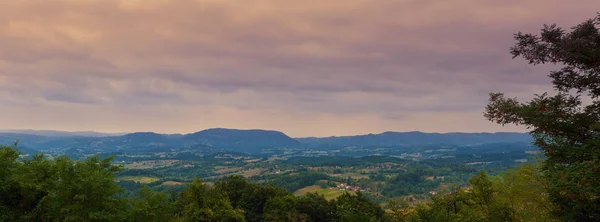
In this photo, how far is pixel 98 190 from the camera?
23.9 metres

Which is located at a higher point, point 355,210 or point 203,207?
point 203,207

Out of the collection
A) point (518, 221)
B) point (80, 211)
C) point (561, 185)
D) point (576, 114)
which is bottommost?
point (518, 221)

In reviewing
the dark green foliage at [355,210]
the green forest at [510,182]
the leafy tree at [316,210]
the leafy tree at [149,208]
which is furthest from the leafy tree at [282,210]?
the leafy tree at [149,208]

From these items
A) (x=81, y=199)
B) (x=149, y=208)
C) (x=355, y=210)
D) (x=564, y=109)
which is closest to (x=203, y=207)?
(x=149, y=208)

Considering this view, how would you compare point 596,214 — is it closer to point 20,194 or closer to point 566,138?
point 566,138

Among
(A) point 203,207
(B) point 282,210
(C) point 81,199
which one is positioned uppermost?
(C) point 81,199

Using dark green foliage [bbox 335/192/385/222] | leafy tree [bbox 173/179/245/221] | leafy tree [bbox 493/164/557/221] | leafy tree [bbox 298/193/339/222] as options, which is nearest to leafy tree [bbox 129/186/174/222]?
leafy tree [bbox 173/179/245/221]

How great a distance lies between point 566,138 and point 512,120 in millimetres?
2487

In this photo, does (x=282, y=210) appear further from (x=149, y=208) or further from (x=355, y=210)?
(x=149, y=208)

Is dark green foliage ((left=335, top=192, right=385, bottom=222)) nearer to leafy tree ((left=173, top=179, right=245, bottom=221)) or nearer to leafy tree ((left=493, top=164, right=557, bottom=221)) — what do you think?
leafy tree ((left=173, top=179, right=245, bottom=221))

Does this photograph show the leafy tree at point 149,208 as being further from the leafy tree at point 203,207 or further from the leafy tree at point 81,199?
the leafy tree at point 203,207

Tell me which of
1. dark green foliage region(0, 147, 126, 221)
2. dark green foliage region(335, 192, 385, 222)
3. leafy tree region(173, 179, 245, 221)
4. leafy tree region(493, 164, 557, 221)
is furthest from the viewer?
dark green foliage region(335, 192, 385, 222)

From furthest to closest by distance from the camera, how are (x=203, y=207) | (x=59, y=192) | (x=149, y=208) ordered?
1. (x=203, y=207)
2. (x=149, y=208)
3. (x=59, y=192)

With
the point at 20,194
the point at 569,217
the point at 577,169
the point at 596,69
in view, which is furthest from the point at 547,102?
the point at 20,194
